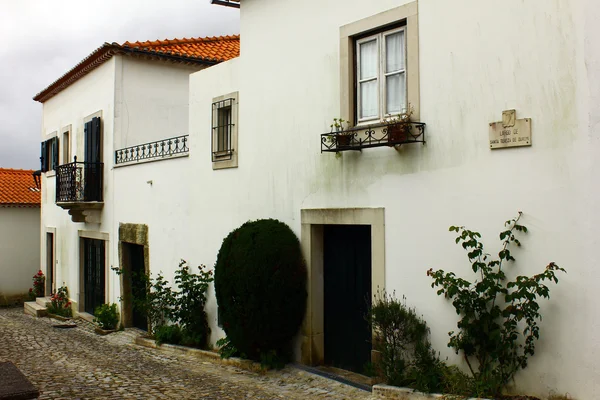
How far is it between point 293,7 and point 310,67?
102cm

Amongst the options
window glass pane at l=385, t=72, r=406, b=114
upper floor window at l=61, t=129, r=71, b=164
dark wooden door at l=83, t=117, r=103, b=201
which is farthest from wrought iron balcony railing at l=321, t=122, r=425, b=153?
upper floor window at l=61, t=129, r=71, b=164

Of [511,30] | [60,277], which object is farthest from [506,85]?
[60,277]

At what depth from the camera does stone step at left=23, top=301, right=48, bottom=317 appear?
17422mm

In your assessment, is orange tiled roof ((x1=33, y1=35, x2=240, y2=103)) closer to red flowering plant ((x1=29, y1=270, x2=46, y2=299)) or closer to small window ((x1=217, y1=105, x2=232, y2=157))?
small window ((x1=217, y1=105, x2=232, y2=157))

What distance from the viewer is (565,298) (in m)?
5.48

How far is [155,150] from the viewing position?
1230cm

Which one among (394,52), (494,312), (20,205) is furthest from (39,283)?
(494,312)

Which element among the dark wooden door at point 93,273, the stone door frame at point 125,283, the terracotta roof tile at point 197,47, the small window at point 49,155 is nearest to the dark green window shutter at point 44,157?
the small window at point 49,155

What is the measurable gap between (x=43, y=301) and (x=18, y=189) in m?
5.75

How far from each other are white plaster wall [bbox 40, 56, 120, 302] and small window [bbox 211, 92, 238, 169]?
4.87m

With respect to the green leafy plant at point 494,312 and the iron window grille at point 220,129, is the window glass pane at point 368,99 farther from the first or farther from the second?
the iron window grille at point 220,129

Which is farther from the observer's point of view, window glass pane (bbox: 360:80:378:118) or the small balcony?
the small balcony

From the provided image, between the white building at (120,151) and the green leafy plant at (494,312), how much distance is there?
22.6 ft

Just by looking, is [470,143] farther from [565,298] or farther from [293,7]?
[293,7]
